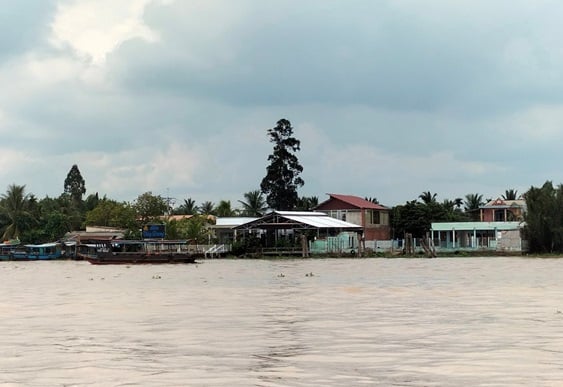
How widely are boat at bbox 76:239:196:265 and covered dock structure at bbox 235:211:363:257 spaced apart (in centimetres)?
639

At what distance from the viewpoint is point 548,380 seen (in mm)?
9031

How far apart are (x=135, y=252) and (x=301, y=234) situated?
584 inches

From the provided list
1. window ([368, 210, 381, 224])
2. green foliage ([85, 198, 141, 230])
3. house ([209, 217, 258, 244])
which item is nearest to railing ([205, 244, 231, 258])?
house ([209, 217, 258, 244])

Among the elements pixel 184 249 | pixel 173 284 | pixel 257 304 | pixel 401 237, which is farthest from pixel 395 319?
pixel 401 237

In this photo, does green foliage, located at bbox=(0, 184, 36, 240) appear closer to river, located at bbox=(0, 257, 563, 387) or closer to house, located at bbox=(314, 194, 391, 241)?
house, located at bbox=(314, 194, 391, 241)

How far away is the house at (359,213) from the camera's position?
76000 mm

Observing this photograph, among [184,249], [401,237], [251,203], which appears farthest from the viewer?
[251,203]

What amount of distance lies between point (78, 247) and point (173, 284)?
4302 centimetres

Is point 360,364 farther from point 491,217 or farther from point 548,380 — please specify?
point 491,217

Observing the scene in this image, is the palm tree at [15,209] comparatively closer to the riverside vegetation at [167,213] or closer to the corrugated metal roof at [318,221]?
the riverside vegetation at [167,213]

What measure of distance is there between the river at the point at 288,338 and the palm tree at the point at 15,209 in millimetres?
59827

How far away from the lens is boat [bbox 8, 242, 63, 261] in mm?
73062

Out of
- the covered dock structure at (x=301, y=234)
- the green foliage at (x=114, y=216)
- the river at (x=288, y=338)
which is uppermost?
the green foliage at (x=114, y=216)

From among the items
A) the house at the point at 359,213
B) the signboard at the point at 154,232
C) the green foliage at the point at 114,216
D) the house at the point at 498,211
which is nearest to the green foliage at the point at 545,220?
the house at the point at 498,211
